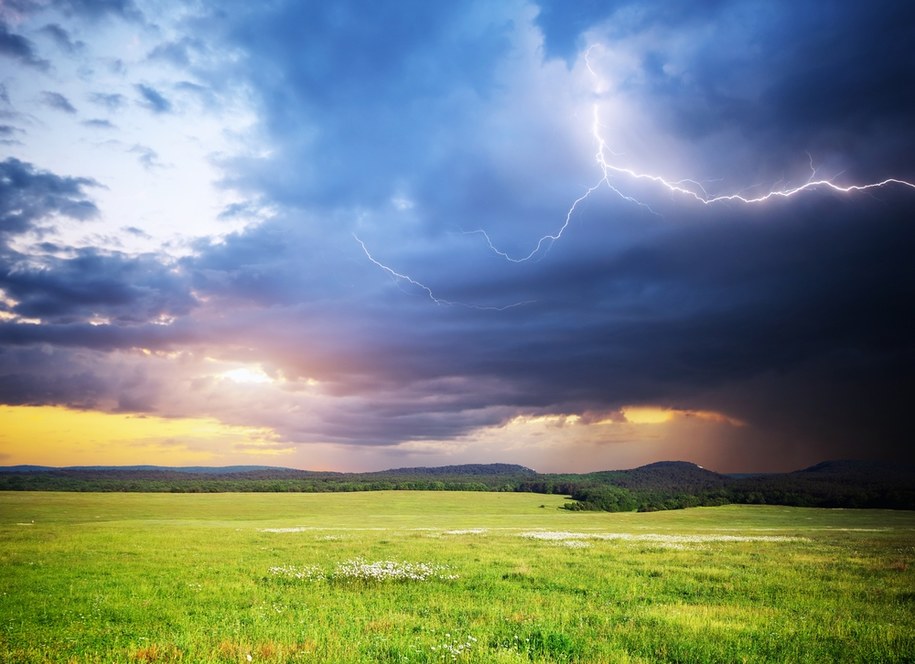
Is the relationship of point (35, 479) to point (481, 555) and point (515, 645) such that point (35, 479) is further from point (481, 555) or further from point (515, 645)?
point (515, 645)

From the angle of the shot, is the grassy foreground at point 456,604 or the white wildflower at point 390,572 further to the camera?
the white wildflower at point 390,572

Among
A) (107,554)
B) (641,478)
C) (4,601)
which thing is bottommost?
(641,478)

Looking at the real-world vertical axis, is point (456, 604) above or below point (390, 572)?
above

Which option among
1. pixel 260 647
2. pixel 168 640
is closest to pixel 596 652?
pixel 260 647

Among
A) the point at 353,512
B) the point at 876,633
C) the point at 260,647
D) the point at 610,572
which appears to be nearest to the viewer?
the point at 260,647

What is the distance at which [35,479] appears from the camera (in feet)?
513

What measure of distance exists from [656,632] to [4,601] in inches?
765

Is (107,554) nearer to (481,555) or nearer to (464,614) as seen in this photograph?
(481,555)

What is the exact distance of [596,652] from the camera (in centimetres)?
1066

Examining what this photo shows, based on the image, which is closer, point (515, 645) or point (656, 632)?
point (515, 645)

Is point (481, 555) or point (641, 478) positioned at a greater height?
point (481, 555)

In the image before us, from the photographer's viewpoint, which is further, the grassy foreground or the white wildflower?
the white wildflower

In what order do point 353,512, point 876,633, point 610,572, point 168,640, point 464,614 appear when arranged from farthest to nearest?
1. point 353,512
2. point 610,572
3. point 464,614
4. point 876,633
5. point 168,640

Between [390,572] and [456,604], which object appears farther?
[390,572]
